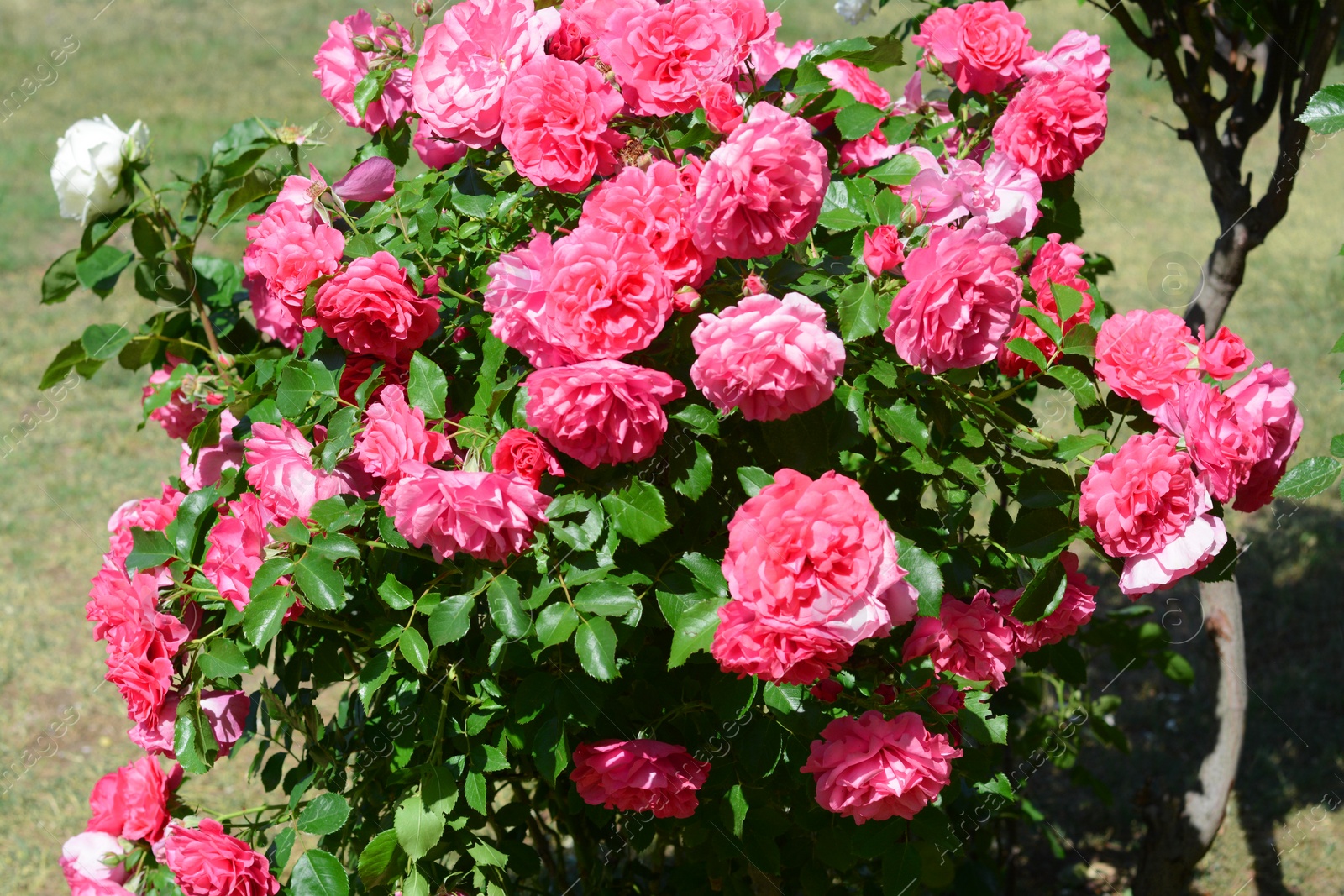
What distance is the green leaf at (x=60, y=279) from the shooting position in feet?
6.72

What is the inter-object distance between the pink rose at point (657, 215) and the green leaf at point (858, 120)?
0.34 meters

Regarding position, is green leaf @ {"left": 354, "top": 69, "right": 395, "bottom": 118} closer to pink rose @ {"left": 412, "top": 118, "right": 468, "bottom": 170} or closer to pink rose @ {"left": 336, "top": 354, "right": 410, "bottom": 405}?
pink rose @ {"left": 412, "top": 118, "right": 468, "bottom": 170}

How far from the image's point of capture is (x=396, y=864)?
Result: 5.31 feet

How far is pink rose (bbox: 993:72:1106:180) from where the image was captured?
1.66 meters

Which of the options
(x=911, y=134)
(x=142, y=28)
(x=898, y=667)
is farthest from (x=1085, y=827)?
(x=142, y=28)

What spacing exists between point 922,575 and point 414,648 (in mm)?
619

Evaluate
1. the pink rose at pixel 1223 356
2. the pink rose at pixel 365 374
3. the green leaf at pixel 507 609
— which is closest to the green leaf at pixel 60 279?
the pink rose at pixel 365 374

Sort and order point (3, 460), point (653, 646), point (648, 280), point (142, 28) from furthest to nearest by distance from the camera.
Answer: point (142, 28), point (3, 460), point (653, 646), point (648, 280)

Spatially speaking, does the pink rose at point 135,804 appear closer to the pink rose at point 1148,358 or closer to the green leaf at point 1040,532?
the green leaf at point 1040,532

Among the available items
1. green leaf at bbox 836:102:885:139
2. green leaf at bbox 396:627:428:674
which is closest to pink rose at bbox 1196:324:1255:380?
green leaf at bbox 836:102:885:139

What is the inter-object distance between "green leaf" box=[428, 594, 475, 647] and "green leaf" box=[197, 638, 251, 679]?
1.04 ft

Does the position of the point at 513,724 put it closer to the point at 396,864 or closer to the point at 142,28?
the point at 396,864

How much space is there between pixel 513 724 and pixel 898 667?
1.76ft

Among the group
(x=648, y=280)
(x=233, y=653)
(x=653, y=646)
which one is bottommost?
(x=653, y=646)
